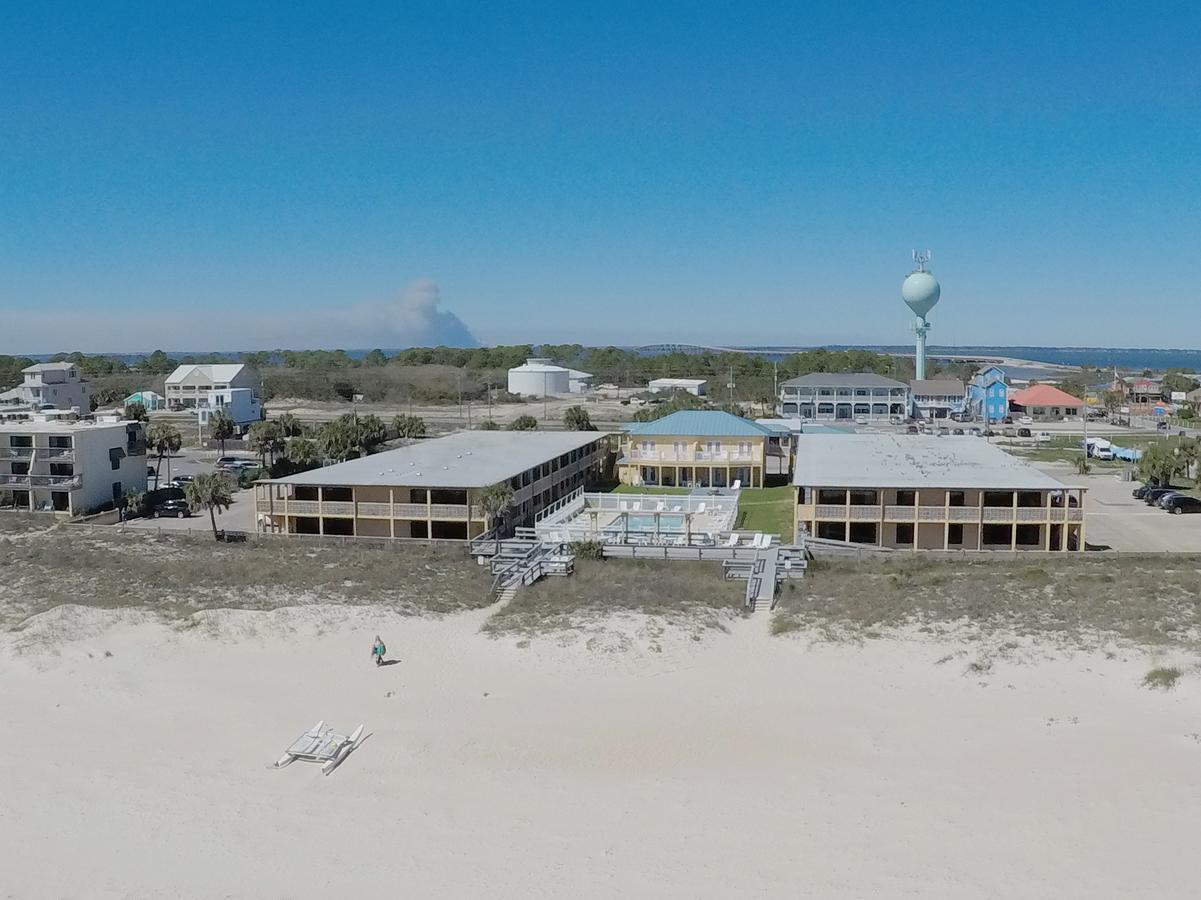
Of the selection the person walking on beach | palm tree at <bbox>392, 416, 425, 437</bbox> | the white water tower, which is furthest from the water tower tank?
the person walking on beach

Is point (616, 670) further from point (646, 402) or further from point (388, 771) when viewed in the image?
point (646, 402)

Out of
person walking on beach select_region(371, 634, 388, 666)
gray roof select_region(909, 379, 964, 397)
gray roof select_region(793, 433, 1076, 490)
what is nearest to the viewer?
person walking on beach select_region(371, 634, 388, 666)

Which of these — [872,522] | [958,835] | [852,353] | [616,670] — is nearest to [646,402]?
[852,353]

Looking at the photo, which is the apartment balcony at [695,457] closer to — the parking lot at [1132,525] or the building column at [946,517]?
the parking lot at [1132,525]

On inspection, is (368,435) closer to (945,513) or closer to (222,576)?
(222,576)

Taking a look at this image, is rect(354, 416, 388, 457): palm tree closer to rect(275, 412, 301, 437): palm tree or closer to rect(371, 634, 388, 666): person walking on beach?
rect(275, 412, 301, 437): palm tree

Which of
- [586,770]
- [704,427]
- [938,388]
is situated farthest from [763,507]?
[938,388]

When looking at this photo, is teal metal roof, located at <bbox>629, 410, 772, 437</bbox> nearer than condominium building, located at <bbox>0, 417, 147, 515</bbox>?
No
